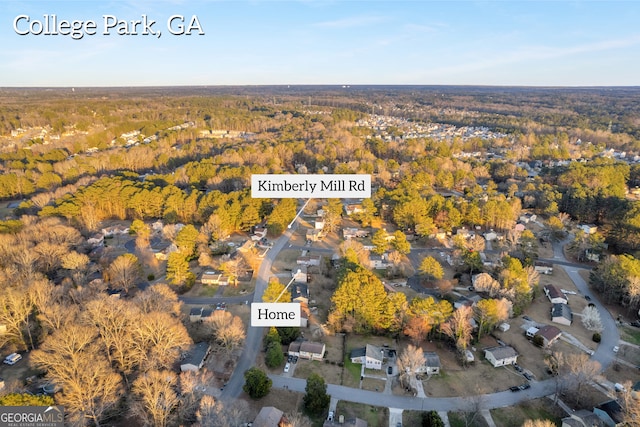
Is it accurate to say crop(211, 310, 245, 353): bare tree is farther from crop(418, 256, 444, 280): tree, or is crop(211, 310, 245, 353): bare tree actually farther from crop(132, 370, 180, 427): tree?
crop(418, 256, 444, 280): tree

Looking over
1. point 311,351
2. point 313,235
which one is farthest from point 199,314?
point 313,235

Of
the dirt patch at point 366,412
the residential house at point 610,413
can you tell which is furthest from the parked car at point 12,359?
the residential house at point 610,413

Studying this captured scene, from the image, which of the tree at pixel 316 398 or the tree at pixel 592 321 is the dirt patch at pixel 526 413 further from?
the tree at pixel 592 321

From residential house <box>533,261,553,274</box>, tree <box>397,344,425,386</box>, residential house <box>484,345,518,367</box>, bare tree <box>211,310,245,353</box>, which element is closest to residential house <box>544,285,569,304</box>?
residential house <box>533,261,553,274</box>

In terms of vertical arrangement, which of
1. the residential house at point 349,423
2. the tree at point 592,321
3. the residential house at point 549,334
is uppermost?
the tree at point 592,321

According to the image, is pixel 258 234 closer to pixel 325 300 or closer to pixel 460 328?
pixel 325 300

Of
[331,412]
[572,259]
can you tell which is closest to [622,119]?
[572,259]
